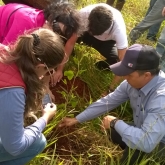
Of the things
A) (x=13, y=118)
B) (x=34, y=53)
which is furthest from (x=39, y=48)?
(x=13, y=118)

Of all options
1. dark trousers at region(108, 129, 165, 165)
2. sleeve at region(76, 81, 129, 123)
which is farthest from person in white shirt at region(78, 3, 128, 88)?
dark trousers at region(108, 129, 165, 165)

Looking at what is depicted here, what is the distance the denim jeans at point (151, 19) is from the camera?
12.9ft

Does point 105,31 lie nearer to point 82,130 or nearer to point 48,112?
point 82,130

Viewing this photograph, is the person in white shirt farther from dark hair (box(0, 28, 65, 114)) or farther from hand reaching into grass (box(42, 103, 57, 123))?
dark hair (box(0, 28, 65, 114))

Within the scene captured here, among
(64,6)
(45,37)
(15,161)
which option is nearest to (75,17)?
(64,6)

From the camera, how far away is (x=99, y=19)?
106 inches

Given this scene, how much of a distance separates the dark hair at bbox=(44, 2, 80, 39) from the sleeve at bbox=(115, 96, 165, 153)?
0.80m

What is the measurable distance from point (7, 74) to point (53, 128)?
983 mm

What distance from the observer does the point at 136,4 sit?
5977mm

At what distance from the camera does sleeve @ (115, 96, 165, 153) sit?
1.93 meters

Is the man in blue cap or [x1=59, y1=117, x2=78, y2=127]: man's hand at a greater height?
the man in blue cap

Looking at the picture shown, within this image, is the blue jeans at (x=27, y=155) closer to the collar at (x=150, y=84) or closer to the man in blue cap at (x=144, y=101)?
the man in blue cap at (x=144, y=101)

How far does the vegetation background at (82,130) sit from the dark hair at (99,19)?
0.42 meters

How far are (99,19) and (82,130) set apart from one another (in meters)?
0.95
